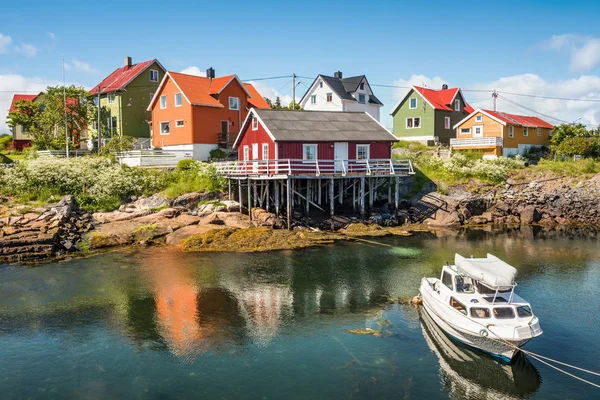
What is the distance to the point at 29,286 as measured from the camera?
23516 millimetres

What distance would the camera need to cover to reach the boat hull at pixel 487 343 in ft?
50.5

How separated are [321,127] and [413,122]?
78.7 feet

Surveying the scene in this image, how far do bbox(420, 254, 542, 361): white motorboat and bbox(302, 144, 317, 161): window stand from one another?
19.7 metres

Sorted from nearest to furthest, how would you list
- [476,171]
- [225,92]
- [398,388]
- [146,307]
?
[398,388] → [146,307] → [476,171] → [225,92]

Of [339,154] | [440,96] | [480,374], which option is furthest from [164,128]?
[480,374]

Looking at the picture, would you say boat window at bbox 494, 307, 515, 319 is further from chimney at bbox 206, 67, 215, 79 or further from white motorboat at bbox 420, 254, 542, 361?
chimney at bbox 206, 67, 215, 79

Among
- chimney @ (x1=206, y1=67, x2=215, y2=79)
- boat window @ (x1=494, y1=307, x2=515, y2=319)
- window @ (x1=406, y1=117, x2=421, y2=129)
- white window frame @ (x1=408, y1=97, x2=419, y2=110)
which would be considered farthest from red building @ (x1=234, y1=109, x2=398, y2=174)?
boat window @ (x1=494, y1=307, x2=515, y2=319)

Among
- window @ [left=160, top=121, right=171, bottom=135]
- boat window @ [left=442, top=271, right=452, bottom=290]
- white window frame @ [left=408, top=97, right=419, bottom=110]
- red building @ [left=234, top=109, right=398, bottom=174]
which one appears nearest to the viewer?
boat window @ [left=442, top=271, right=452, bottom=290]

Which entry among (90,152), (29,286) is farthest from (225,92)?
(29,286)

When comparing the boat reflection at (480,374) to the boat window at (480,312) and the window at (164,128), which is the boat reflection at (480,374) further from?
the window at (164,128)

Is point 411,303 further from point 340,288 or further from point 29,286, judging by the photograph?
point 29,286

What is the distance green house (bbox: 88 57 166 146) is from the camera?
52562 mm

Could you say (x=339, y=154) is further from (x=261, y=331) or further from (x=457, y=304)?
(x=261, y=331)

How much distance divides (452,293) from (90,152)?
4390 centimetres
